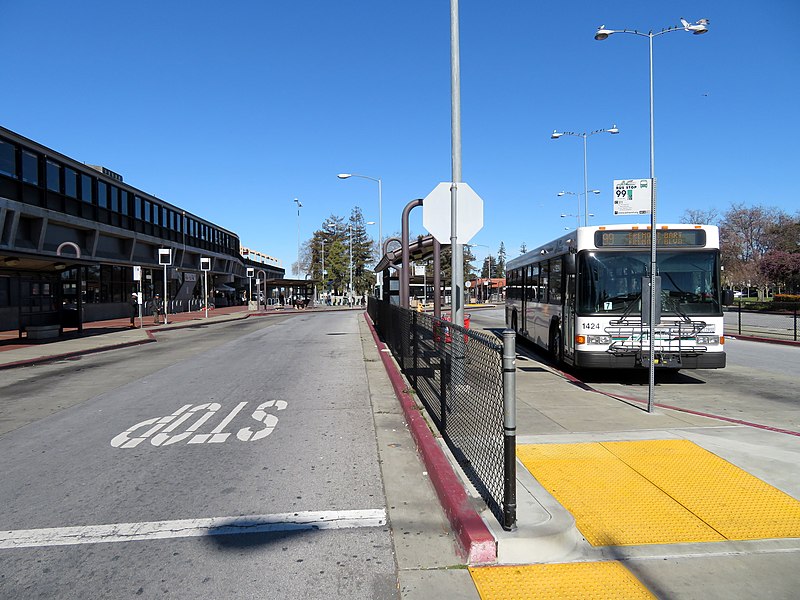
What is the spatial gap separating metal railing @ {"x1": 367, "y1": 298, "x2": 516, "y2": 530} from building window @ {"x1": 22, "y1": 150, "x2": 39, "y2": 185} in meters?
26.0

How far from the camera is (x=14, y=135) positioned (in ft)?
81.1

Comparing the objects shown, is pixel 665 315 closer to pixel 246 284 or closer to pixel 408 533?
pixel 408 533

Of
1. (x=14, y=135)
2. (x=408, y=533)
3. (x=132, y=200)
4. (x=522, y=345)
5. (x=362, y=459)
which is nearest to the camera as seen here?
(x=408, y=533)

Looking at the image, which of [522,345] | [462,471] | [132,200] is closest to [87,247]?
[132,200]

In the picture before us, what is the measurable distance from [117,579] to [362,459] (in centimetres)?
291

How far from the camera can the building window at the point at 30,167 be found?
2582 cm

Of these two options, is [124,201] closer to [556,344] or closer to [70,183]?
[70,183]

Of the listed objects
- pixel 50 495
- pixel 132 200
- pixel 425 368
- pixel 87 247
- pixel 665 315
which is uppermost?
pixel 132 200

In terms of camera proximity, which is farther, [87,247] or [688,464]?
[87,247]

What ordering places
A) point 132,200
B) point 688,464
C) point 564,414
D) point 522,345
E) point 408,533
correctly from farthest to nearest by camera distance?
1. point 132,200
2. point 522,345
3. point 564,414
4. point 688,464
5. point 408,533

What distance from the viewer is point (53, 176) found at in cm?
2859

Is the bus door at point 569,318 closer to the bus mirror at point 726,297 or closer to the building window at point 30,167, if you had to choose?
the bus mirror at point 726,297

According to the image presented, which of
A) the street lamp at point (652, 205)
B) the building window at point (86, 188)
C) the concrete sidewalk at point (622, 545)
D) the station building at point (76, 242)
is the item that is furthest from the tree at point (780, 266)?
the building window at point (86, 188)

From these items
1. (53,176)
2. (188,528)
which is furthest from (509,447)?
(53,176)
